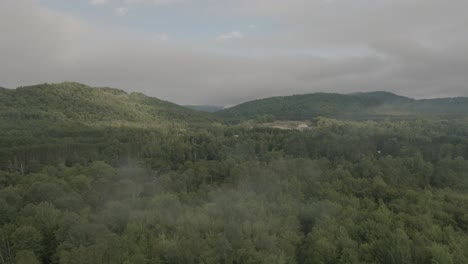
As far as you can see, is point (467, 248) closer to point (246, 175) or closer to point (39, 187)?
point (246, 175)

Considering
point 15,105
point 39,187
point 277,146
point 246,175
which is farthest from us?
point 15,105

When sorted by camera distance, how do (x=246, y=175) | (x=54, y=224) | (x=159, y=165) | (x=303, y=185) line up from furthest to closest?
(x=159, y=165) < (x=246, y=175) < (x=303, y=185) < (x=54, y=224)

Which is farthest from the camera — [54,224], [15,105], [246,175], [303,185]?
[15,105]

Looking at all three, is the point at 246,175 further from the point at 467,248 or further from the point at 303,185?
the point at 467,248

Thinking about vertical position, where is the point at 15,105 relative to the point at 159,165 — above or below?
above

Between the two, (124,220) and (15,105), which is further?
(15,105)

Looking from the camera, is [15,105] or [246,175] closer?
[246,175]

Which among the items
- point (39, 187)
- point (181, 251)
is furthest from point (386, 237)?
point (39, 187)

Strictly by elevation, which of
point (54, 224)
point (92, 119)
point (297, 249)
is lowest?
point (297, 249)

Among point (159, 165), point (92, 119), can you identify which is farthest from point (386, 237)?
point (92, 119)
